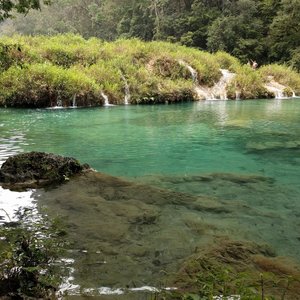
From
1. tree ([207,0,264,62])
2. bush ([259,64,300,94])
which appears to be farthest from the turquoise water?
tree ([207,0,264,62])

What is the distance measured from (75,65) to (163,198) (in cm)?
1891

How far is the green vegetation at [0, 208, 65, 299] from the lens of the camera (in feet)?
9.01

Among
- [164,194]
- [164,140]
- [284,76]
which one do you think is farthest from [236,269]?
[284,76]

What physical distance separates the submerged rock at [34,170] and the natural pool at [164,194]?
1.23 feet

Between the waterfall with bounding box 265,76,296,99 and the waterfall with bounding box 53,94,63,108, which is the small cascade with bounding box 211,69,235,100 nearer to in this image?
the waterfall with bounding box 265,76,296,99

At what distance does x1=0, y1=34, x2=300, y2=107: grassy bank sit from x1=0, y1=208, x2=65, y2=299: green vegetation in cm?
1381

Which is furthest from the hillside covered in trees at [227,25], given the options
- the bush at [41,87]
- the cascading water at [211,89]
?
the bush at [41,87]

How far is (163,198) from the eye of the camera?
5242mm

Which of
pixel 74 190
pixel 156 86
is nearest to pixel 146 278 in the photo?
pixel 74 190

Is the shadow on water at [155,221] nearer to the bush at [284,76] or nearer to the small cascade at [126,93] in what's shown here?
the small cascade at [126,93]

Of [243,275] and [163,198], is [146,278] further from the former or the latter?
[163,198]

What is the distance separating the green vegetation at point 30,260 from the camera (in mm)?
2746

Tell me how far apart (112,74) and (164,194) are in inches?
687

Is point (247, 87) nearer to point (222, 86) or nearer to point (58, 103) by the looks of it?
point (222, 86)
